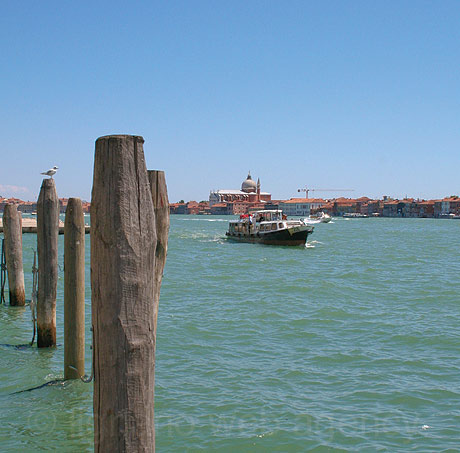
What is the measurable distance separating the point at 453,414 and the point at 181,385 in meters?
3.16

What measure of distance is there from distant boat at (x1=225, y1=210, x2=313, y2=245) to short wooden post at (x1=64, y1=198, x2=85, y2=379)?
3185 cm

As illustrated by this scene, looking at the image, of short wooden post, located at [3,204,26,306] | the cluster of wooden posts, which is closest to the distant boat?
short wooden post, located at [3,204,26,306]

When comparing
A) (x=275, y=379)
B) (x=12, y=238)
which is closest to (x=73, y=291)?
(x=275, y=379)

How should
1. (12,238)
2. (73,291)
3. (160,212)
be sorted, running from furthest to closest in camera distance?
(12,238) → (73,291) → (160,212)

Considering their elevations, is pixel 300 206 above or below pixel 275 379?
above

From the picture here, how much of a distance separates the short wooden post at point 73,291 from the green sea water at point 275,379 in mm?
497

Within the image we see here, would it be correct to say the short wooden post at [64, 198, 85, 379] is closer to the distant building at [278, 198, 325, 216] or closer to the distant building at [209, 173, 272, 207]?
the distant building at [209, 173, 272, 207]

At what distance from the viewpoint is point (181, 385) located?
7125 millimetres

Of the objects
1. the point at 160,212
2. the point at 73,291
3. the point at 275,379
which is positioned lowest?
the point at 275,379

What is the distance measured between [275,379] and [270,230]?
32.6 m

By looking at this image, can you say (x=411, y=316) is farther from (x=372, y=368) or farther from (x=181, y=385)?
(x=181, y=385)

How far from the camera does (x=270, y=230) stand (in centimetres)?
4000

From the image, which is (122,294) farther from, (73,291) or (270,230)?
(270,230)

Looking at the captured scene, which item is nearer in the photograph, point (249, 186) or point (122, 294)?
point (122, 294)
